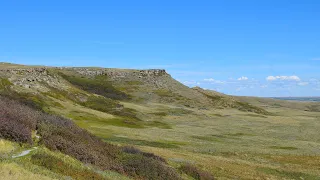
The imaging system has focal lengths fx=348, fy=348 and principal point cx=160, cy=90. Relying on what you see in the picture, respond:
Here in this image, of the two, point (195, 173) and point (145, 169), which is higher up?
point (145, 169)

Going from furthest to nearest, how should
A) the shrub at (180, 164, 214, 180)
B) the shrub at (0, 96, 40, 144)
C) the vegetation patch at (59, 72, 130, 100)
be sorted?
the vegetation patch at (59, 72, 130, 100)
the shrub at (180, 164, 214, 180)
the shrub at (0, 96, 40, 144)

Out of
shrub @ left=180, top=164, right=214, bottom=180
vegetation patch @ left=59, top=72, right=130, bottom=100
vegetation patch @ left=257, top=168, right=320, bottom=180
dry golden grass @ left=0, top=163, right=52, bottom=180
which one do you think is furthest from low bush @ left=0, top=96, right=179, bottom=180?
vegetation patch @ left=59, top=72, right=130, bottom=100

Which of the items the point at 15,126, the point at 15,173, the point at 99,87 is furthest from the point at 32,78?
the point at 15,173

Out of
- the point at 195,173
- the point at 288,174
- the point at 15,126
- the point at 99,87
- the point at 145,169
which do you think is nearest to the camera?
the point at 15,126

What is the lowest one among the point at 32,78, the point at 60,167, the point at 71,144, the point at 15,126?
the point at 60,167

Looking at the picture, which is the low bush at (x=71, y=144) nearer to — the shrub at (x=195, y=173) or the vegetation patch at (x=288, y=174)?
the shrub at (x=195, y=173)

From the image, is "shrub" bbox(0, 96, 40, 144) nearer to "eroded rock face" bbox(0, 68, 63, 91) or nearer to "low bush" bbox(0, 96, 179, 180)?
"low bush" bbox(0, 96, 179, 180)

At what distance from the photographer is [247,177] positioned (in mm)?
35219

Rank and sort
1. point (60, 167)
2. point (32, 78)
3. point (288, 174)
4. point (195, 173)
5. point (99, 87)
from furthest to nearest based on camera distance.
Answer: point (99, 87) → point (32, 78) → point (288, 174) → point (195, 173) → point (60, 167)

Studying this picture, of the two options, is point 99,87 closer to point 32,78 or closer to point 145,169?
point 32,78

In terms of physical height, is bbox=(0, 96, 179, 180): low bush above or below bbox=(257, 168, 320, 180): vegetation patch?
above

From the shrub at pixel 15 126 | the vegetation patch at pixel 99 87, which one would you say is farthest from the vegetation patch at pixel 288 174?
the vegetation patch at pixel 99 87

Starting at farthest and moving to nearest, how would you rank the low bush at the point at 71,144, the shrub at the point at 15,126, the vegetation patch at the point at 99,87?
the vegetation patch at the point at 99,87 → the low bush at the point at 71,144 → the shrub at the point at 15,126

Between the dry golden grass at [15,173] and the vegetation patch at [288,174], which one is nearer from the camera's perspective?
the dry golden grass at [15,173]
